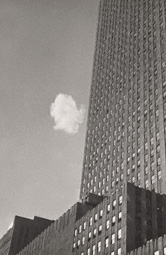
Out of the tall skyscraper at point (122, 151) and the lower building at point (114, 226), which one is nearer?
the lower building at point (114, 226)

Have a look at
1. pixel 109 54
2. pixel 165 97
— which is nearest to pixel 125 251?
pixel 165 97

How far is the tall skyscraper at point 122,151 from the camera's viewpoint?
267ft

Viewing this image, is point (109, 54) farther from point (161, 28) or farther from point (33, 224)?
point (33, 224)

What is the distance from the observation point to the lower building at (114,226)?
3022 inches

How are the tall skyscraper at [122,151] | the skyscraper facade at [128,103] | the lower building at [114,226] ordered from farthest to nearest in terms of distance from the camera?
the skyscraper facade at [128,103], the tall skyscraper at [122,151], the lower building at [114,226]

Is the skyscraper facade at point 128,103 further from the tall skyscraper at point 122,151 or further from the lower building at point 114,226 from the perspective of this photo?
the lower building at point 114,226

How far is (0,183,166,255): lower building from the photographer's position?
76750 mm

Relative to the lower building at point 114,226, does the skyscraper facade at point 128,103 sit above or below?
above

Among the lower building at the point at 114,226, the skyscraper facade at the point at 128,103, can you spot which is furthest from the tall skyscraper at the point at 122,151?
the lower building at the point at 114,226

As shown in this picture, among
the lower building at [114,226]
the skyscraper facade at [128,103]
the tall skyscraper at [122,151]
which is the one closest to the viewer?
the lower building at [114,226]

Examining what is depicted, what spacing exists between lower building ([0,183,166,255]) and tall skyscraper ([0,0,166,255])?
20 centimetres

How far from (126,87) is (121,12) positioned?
1699 inches

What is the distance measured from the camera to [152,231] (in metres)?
80.6

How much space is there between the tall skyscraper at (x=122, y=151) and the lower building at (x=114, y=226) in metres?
0.20
